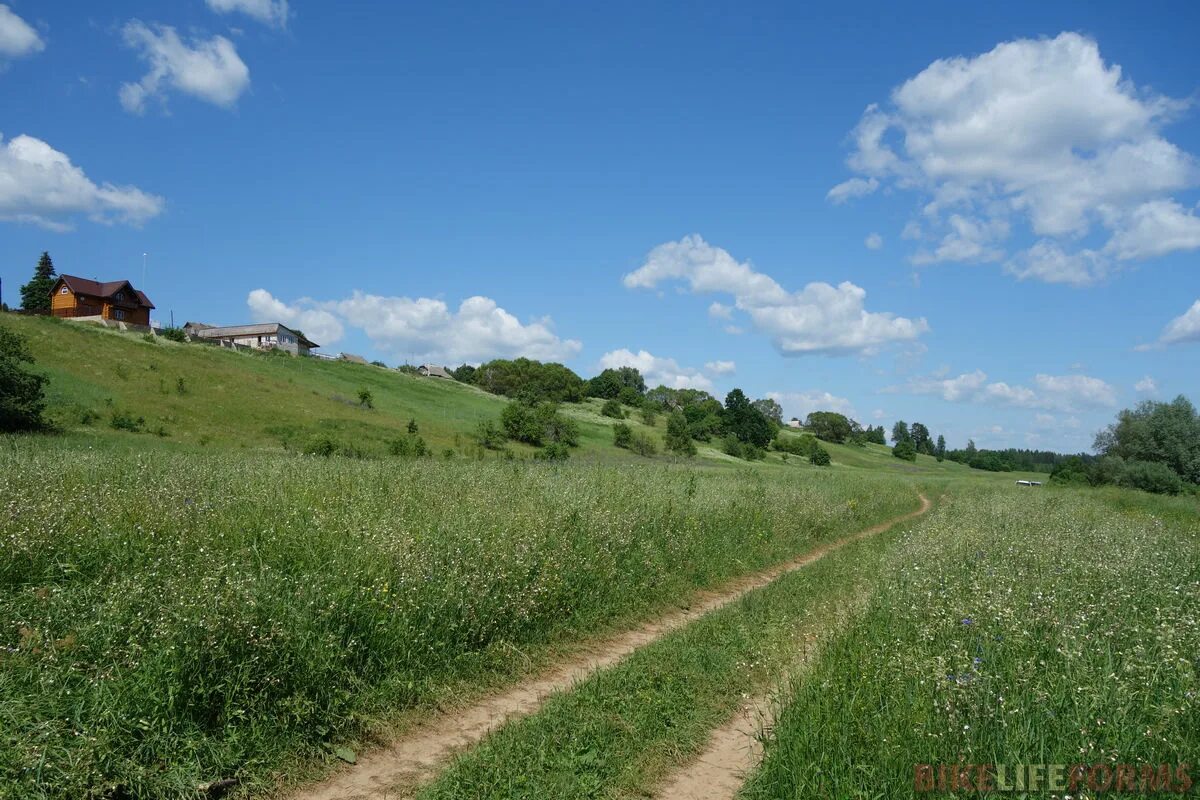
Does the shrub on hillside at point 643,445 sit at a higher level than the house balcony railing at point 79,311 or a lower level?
lower

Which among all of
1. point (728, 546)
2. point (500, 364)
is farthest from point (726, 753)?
point (500, 364)

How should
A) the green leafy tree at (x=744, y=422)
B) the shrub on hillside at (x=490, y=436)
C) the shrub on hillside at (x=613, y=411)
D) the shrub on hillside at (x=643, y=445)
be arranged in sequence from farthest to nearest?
the green leafy tree at (x=744, y=422) → the shrub on hillside at (x=613, y=411) → the shrub on hillside at (x=643, y=445) → the shrub on hillside at (x=490, y=436)

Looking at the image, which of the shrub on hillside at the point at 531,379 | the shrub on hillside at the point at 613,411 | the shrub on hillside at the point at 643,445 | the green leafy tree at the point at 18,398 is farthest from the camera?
the shrub on hillside at the point at 531,379

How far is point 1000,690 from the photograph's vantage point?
14.8 feet

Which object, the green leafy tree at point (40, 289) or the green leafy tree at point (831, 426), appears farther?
the green leafy tree at point (831, 426)

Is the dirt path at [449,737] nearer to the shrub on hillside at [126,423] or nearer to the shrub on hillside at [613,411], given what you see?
the shrub on hillside at [126,423]

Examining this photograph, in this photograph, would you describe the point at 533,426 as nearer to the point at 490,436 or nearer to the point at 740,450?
the point at 490,436

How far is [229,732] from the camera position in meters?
4.57

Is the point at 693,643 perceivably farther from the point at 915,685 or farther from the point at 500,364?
the point at 500,364

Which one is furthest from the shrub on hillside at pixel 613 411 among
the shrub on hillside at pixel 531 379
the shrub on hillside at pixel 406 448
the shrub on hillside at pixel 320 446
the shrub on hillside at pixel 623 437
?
the shrub on hillside at pixel 320 446

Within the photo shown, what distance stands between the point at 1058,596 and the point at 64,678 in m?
8.08

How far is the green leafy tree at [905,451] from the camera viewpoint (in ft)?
392

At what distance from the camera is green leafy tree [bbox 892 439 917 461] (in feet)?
392

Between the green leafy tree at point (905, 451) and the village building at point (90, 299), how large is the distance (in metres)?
117
